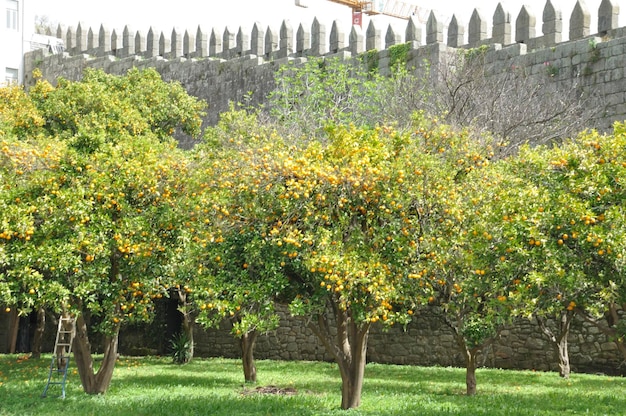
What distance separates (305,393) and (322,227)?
4992 mm

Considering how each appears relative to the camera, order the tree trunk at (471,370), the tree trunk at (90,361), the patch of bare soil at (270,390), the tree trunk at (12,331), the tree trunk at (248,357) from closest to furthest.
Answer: the tree trunk at (90,361)
the tree trunk at (471,370)
the patch of bare soil at (270,390)
the tree trunk at (248,357)
the tree trunk at (12,331)

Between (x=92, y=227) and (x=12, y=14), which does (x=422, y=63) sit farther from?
(x=12, y=14)

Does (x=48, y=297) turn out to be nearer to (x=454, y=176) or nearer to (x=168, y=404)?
(x=168, y=404)

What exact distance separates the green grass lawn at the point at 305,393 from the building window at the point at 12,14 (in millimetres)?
19081

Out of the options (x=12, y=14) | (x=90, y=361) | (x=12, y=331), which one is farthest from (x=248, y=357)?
(x=12, y=14)

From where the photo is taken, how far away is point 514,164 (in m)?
10.8

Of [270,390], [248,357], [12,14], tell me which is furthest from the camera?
[12,14]

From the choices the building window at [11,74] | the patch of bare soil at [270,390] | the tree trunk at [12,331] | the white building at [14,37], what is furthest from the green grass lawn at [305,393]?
the white building at [14,37]

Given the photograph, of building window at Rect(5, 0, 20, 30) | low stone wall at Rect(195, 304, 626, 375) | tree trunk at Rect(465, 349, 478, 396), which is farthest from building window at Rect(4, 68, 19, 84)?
tree trunk at Rect(465, 349, 478, 396)

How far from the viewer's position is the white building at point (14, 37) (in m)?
34.4

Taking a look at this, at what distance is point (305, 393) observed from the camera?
47.0 ft

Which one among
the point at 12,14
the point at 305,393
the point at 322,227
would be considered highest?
the point at 12,14

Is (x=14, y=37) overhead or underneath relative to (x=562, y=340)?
overhead

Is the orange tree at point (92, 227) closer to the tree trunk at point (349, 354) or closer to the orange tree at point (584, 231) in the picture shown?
the tree trunk at point (349, 354)
